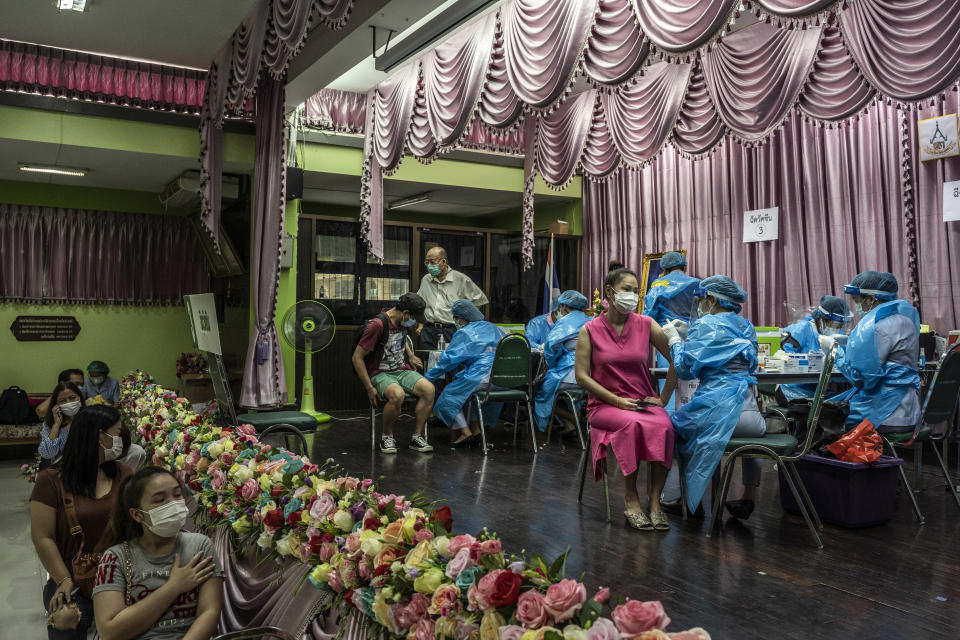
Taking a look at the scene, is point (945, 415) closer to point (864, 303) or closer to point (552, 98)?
point (864, 303)

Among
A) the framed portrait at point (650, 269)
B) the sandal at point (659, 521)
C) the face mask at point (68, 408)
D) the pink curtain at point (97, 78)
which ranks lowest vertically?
the sandal at point (659, 521)

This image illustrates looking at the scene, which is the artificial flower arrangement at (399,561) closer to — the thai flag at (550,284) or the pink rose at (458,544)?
the pink rose at (458,544)

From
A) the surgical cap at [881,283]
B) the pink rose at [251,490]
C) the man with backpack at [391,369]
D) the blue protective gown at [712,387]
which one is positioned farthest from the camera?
the man with backpack at [391,369]

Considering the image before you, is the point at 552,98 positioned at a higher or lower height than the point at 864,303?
higher

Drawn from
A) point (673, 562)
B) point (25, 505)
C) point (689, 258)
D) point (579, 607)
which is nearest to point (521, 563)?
point (579, 607)

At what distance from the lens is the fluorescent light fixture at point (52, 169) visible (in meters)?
7.83

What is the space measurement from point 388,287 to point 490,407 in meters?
2.93

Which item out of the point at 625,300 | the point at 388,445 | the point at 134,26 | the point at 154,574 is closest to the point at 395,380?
the point at 388,445

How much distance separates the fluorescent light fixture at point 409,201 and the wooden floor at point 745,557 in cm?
540

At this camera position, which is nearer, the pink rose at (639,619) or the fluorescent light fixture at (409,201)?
the pink rose at (639,619)

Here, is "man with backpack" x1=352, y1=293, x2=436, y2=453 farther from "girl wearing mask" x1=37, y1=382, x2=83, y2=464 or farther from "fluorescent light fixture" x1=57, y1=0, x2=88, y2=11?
"fluorescent light fixture" x1=57, y1=0, x2=88, y2=11

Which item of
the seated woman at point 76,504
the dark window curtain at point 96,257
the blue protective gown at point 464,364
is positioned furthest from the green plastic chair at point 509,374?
the dark window curtain at point 96,257

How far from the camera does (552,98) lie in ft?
14.4

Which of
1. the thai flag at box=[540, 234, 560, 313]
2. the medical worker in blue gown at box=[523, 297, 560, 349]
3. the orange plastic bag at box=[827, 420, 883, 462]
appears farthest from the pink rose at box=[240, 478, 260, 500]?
the thai flag at box=[540, 234, 560, 313]
